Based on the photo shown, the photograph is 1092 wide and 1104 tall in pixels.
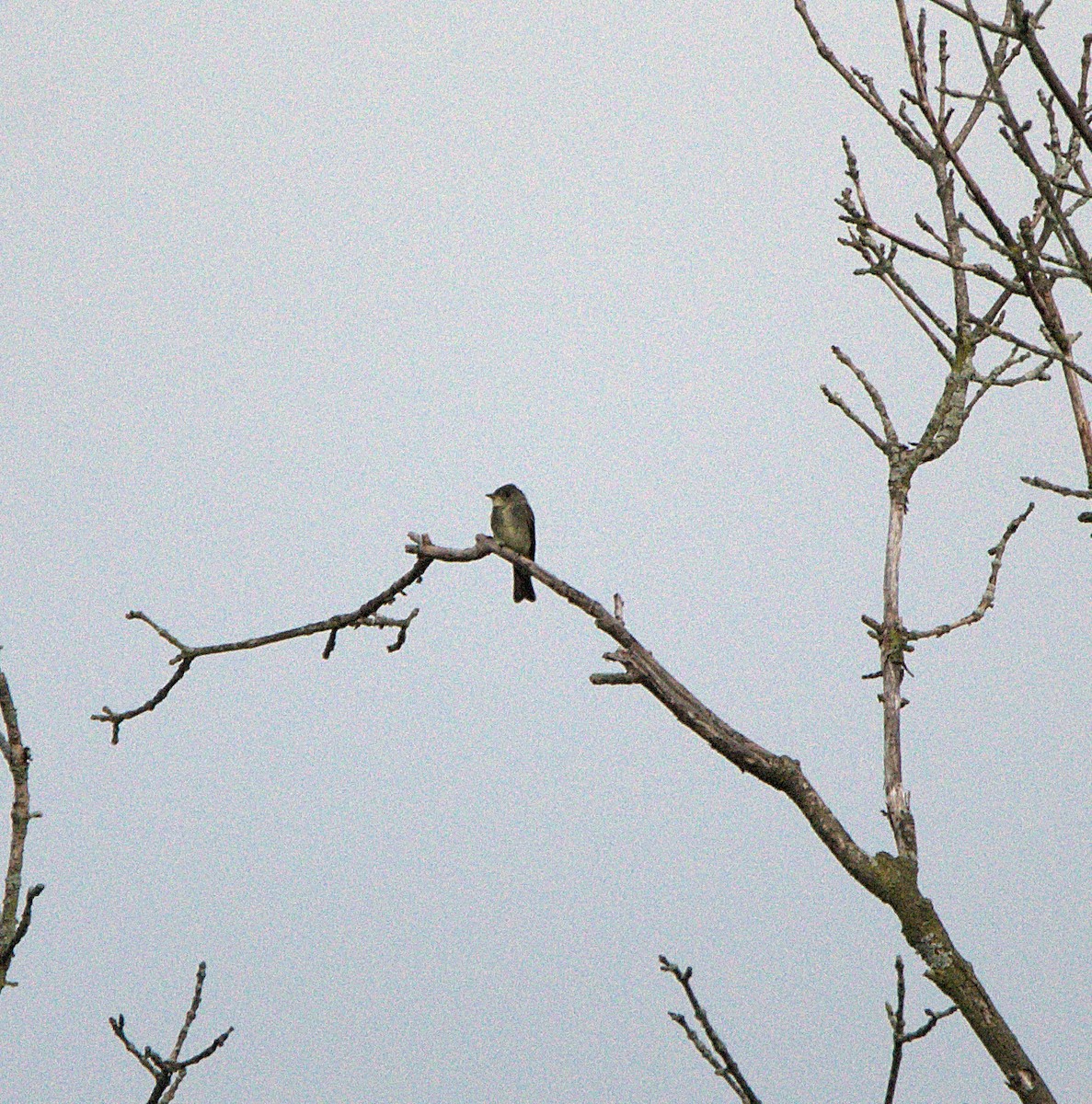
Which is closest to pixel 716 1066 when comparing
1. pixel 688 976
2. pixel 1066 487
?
pixel 688 976

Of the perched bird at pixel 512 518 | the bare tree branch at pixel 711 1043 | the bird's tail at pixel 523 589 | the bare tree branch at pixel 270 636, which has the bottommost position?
the bare tree branch at pixel 711 1043

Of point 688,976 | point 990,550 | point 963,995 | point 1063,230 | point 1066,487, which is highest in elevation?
point 990,550

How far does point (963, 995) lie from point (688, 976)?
760 mm

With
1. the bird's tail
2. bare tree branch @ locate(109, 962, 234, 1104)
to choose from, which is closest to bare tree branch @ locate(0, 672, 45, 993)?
bare tree branch @ locate(109, 962, 234, 1104)

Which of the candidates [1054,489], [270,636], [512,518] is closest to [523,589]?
[512,518]

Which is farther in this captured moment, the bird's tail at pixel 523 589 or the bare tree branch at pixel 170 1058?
the bird's tail at pixel 523 589

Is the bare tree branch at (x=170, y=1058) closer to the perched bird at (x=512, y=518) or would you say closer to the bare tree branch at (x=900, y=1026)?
the bare tree branch at (x=900, y=1026)

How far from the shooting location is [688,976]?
336cm

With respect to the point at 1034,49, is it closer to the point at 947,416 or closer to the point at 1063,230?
the point at 1063,230

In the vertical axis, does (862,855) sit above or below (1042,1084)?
above

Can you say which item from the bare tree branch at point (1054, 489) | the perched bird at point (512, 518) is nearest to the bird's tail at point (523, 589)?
the perched bird at point (512, 518)

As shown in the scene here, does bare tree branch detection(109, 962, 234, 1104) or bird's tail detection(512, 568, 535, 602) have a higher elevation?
bird's tail detection(512, 568, 535, 602)

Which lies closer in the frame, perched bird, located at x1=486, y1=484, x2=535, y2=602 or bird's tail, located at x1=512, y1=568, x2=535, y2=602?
bird's tail, located at x1=512, y1=568, x2=535, y2=602

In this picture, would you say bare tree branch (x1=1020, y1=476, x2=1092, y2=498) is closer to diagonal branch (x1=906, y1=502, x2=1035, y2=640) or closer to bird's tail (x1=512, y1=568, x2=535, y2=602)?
diagonal branch (x1=906, y1=502, x2=1035, y2=640)
